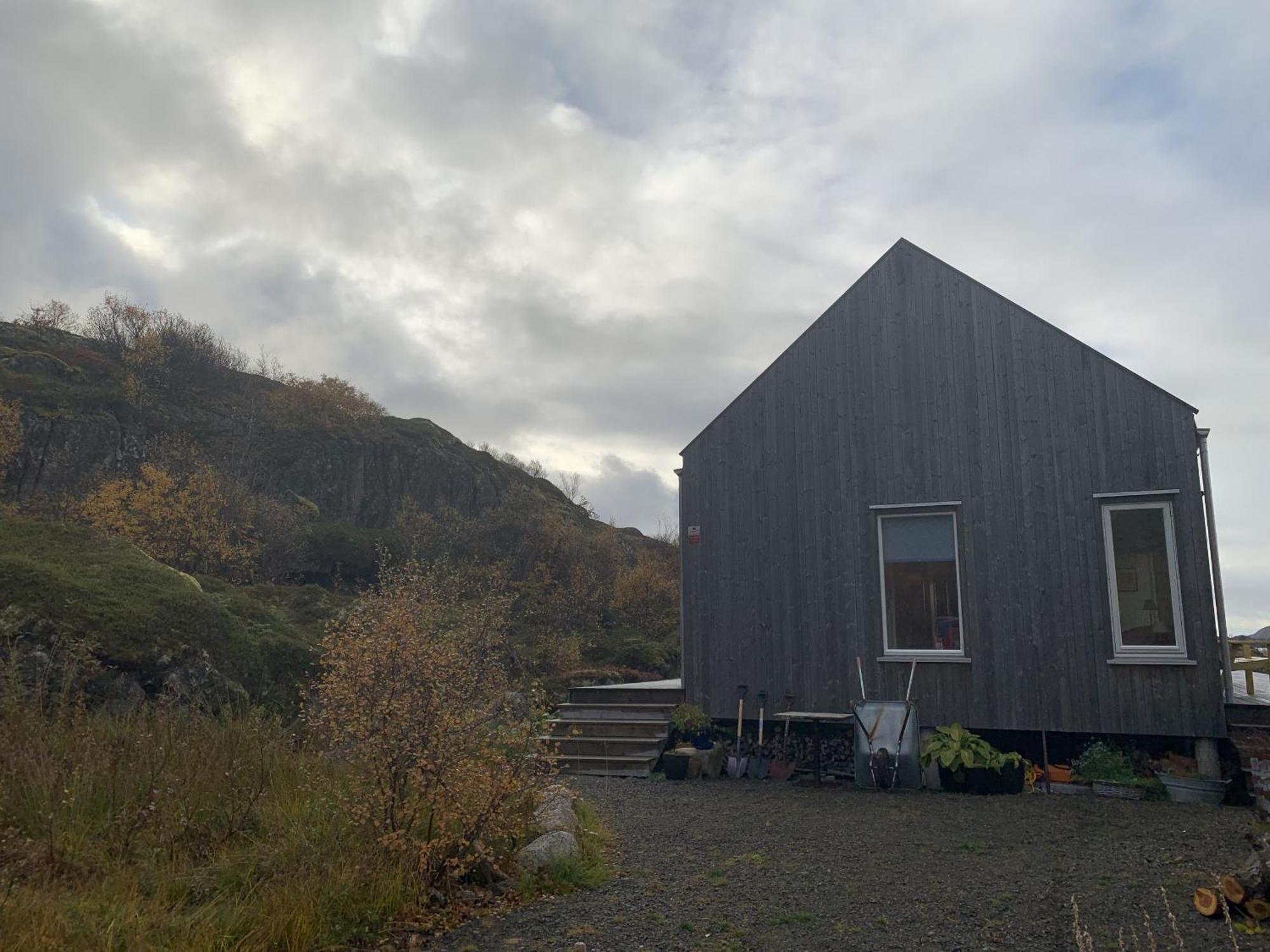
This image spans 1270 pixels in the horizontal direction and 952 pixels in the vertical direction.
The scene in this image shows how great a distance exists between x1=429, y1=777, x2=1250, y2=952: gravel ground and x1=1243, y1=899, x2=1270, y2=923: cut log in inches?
6.5

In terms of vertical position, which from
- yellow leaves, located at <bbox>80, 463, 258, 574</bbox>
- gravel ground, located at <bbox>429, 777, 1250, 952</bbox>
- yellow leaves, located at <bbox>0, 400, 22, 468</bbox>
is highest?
yellow leaves, located at <bbox>0, 400, 22, 468</bbox>

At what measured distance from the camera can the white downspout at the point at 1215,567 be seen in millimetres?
9031

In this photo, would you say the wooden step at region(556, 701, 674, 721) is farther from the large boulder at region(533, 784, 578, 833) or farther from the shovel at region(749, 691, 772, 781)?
A: the large boulder at region(533, 784, 578, 833)

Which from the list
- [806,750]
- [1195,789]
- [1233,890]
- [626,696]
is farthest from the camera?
[626,696]

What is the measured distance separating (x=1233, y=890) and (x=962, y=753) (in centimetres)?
458

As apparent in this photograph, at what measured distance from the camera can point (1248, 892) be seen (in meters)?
4.66

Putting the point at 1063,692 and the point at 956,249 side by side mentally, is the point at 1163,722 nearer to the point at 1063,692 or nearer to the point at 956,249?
the point at 1063,692

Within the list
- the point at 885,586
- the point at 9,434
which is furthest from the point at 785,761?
the point at 9,434

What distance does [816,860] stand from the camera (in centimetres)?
620

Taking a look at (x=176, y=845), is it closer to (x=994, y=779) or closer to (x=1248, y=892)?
(x=1248, y=892)

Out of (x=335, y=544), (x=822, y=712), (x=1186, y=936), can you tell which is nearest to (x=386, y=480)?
(x=335, y=544)

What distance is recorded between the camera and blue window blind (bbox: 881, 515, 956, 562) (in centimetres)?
1037

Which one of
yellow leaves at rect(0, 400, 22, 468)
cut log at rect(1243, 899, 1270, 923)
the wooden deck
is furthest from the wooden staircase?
yellow leaves at rect(0, 400, 22, 468)

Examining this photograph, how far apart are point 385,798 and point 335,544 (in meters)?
17.3
